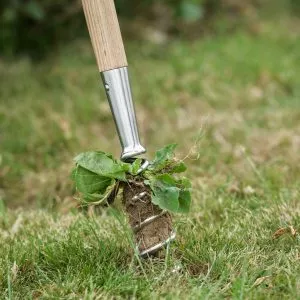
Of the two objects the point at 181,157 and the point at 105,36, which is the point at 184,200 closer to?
the point at 105,36

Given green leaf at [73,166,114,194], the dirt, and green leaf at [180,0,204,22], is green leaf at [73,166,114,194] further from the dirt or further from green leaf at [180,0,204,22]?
green leaf at [180,0,204,22]

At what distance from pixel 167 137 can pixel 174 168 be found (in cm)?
161

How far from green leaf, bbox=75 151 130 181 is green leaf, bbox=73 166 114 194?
16 millimetres

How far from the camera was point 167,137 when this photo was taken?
3.23 metres

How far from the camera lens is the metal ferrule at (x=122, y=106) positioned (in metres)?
1.64

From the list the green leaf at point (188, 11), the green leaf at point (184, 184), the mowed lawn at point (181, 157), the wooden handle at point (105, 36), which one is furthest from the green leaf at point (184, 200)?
the green leaf at point (188, 11)

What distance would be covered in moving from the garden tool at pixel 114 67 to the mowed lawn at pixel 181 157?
16 centimetres

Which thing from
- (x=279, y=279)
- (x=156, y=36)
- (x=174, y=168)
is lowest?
(x=279, y=279)

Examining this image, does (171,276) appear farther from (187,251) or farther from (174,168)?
(174,168)

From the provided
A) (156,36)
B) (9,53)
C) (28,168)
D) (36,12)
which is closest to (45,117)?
(28,168)

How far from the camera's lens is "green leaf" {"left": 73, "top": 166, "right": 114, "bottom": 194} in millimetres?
1579

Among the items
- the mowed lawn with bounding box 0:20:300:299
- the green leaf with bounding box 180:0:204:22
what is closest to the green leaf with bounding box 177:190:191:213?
the mowed lawn with bounding box 0:20:300:299

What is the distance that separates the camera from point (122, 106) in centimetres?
166

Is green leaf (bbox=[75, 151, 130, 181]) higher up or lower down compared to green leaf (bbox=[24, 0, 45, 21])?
lower down
